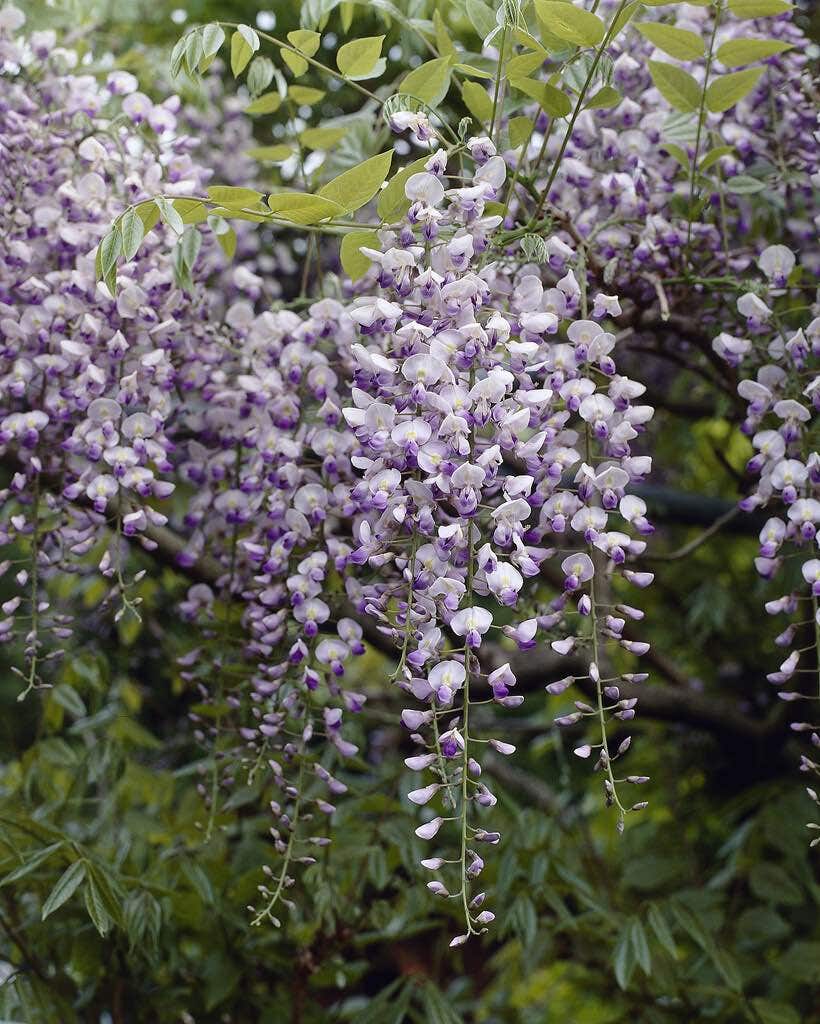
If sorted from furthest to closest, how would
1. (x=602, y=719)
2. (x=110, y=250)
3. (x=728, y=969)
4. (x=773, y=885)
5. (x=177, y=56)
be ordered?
1. (x=773, y=885)
2. (x=728, y=969)
3. (x=177, y=56)
4. (x=110, y=250)
5. (x=602, y=719)

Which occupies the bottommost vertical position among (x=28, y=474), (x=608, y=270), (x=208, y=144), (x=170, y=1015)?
(x=170, y=1015)

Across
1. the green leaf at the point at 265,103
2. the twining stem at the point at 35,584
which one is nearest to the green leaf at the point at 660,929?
the twining stem at the point at 35,584

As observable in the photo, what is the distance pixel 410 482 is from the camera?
3.25 feet

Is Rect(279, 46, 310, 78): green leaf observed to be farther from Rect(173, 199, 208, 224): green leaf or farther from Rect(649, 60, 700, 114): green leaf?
Rect(649, 60, 700, 114): green leaf

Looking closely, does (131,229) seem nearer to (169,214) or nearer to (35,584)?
(169,214)

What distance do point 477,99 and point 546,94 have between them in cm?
8

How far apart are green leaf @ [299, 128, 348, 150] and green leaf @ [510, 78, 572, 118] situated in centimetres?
32

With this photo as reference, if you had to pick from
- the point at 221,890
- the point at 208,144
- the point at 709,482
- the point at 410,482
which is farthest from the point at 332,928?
the point at 709,482

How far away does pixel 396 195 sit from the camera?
1082 millimetres

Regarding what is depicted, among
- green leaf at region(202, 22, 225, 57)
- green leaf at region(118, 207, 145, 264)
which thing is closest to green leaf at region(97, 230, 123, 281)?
green leaf at region(118, 207, 145, 264)

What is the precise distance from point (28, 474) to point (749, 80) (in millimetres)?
938

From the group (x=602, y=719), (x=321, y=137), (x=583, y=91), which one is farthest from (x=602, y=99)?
(x=602, y=719)

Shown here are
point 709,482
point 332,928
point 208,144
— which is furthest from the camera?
point 709,482

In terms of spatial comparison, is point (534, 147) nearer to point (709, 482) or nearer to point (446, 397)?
point (446, 397)
